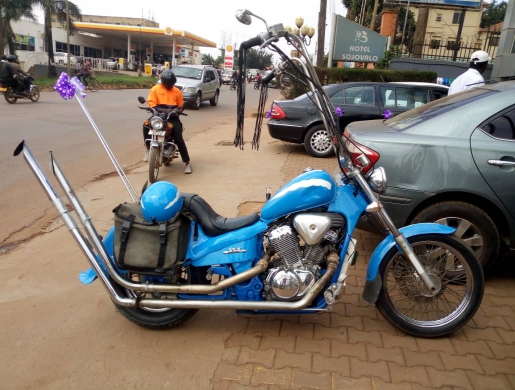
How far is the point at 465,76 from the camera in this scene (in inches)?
232

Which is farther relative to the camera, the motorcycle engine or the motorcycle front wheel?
the motorcycle front wheel

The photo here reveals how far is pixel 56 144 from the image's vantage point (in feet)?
28.8

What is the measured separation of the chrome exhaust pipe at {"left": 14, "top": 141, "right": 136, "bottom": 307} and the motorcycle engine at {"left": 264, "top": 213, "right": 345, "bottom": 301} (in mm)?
A: 970

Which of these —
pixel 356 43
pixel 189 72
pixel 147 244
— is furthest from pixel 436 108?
pixel 189 72

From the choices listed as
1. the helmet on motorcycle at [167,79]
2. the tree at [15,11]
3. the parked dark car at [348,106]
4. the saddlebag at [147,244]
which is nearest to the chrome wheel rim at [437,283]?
the saddlebag at [147,244]

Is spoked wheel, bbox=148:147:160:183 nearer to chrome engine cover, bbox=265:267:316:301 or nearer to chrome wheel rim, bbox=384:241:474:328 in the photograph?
chrome engine cover, bbox=265:267:316:301

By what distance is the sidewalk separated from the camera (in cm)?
249

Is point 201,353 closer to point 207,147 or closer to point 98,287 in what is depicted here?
point 98,287

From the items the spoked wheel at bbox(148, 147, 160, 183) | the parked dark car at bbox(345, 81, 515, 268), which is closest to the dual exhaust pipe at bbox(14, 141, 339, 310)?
the parked dark car at bbox(345, 81, 515, 268)

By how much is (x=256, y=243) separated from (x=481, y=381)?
5.15ft

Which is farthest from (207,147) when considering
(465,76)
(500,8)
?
(500,8)

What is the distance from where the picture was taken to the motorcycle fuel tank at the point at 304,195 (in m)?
2.59

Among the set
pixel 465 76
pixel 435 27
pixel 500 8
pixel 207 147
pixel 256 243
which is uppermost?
pixel 500 8

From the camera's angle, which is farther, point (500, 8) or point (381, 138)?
point (500, 8)
